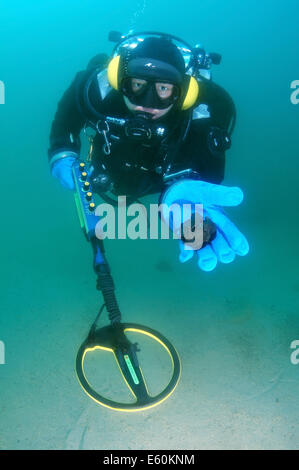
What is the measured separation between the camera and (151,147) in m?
2.79

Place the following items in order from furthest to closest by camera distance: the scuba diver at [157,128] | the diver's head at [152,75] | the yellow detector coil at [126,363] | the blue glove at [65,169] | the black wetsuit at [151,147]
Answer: the blue glove at [65,169] < the black wetsuit at [151,147] < the diver's head at [152,75] < the yellow detector coil at [126,363] < the scuba diver at [157,128]

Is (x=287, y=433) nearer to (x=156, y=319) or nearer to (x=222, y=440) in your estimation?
(x=222, y=440)

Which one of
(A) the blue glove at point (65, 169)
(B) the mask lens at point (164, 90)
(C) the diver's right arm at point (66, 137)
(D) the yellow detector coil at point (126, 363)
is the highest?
(B) the mask lens at point (164, 90)

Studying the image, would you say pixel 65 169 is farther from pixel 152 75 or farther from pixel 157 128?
pixel 152 75

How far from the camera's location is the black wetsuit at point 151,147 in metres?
2.62

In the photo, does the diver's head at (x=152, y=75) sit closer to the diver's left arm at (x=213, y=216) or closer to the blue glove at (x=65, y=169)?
the diver's left arm at (x=213, y=216)

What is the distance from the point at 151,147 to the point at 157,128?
0.72 ft

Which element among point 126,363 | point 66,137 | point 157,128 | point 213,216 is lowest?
point 126,363

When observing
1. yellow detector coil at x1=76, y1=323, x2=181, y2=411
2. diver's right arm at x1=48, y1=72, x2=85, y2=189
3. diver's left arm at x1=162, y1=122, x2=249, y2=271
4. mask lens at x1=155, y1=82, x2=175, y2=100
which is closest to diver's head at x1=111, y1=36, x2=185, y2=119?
mask lens at x1=155, y1=82, x2=175, y2=100

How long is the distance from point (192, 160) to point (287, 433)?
2430 mm

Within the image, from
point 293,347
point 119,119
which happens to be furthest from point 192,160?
point 293,347

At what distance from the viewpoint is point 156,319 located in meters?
3.83

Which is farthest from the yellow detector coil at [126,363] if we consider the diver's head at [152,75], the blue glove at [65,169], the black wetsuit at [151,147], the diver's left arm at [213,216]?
the diver's head at [152,75]

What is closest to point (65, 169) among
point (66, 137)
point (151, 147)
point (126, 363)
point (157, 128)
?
point (66, 137)
